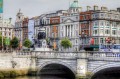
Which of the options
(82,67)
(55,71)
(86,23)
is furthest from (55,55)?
(86,23)

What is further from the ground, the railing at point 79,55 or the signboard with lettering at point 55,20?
the signboard with lettering at point 55,20

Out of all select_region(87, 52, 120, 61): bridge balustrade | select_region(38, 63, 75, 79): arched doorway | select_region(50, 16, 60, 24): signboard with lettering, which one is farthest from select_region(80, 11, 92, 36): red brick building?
select_region(87, 52, 120, 61): bridge balustrade

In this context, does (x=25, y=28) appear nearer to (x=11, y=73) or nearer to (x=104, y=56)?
(x=11, y=73)

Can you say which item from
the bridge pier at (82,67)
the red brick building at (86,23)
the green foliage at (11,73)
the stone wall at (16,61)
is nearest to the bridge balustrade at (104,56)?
the bridge pier at (82,67)

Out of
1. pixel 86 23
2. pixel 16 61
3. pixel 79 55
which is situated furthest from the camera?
pixel 86 23

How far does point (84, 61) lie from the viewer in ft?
191

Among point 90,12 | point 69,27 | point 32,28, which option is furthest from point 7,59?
point 32,28

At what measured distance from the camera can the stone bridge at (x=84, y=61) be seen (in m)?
55.4

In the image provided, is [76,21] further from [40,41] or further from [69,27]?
[40,41]

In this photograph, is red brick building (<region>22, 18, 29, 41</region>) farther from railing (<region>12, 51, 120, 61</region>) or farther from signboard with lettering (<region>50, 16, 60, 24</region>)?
railing (<region>12, 51, 120, 61</region>)

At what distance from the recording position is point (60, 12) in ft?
426

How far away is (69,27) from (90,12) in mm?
14393

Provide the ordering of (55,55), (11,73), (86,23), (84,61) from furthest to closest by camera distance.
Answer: (86,23) < (55,55) < (11,73) < (84,61)

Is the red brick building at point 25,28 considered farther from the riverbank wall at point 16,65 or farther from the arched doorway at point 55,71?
the riverbank wall at point 16,65
